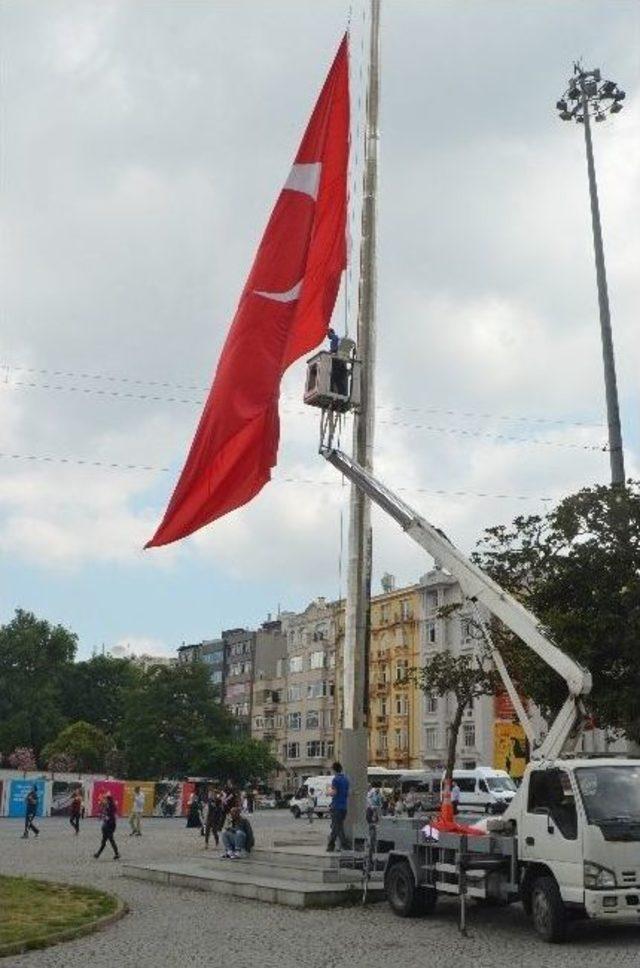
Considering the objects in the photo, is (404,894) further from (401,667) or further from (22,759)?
(22,759)

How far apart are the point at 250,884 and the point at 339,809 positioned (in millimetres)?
2601

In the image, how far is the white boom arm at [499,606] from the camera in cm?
1595

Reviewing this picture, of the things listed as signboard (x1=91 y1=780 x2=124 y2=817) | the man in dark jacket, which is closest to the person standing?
the man in dark jacket

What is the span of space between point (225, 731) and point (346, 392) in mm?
81204

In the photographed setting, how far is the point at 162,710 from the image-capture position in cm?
9675

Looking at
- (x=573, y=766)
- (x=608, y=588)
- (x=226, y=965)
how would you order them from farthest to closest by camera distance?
(x=608, y=588) → (x=573, y=766) → (x=226, y=965)

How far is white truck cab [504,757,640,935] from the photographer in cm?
1381

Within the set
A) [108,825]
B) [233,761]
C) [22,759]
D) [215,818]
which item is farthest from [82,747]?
[108,825]

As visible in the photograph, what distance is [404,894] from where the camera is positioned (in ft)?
55.6

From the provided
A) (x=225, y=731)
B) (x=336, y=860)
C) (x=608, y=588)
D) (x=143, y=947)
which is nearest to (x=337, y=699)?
(x=225, y=731)

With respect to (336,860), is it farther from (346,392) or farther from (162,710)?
(162,710)

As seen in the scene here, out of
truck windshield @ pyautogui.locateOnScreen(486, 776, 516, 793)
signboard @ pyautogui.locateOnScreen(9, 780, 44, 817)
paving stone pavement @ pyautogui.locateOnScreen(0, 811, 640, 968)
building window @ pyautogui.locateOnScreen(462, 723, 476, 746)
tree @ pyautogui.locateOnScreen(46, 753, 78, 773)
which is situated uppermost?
building window @ pyautogui.locateOnScreen(462, 723, 476, 746)

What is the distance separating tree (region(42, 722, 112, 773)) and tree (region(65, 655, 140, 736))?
23341 millimetres

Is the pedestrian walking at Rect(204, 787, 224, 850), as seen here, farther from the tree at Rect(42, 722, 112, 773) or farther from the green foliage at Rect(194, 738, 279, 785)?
the tree at Rect(42, 722, 112, 773)
